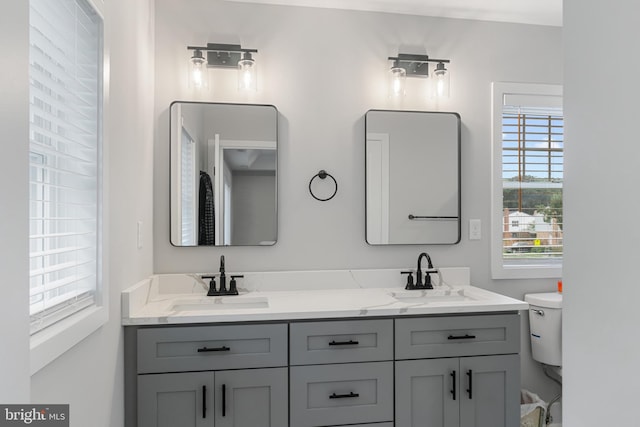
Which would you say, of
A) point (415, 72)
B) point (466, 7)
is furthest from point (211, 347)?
point (466, 7)

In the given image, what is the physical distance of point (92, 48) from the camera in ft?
4.53

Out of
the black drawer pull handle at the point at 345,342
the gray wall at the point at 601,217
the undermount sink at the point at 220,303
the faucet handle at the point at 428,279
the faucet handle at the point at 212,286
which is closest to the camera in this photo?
the gray wall at the point at 601,217

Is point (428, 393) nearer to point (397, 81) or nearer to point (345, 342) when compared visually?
point (345, 342)

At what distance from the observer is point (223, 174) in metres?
2.27

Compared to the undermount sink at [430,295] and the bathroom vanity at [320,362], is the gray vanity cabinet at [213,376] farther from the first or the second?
the undermount sink at [430,295]

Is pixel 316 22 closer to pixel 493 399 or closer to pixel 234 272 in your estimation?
pixel 234 272

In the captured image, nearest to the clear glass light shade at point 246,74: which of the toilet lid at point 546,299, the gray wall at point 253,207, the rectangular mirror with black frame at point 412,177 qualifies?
the gray wall at point 253,207

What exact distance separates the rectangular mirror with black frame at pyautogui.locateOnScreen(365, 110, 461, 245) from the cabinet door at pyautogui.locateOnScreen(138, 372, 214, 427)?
1.20 metres

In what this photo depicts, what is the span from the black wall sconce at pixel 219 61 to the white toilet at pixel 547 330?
2.14 m

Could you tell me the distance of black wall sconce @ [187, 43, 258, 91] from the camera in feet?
7.36

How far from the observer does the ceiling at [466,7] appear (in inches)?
93.2

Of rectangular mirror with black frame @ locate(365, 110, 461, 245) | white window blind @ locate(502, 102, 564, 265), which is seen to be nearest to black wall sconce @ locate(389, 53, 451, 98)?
rectangular mirror with black frame @ locate(365, 110, 461, 245)

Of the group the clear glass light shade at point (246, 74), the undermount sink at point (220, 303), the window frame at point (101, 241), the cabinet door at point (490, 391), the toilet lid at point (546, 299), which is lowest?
the cabinet door at point (490, 391)

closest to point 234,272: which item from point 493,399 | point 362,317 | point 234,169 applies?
point 234,169
